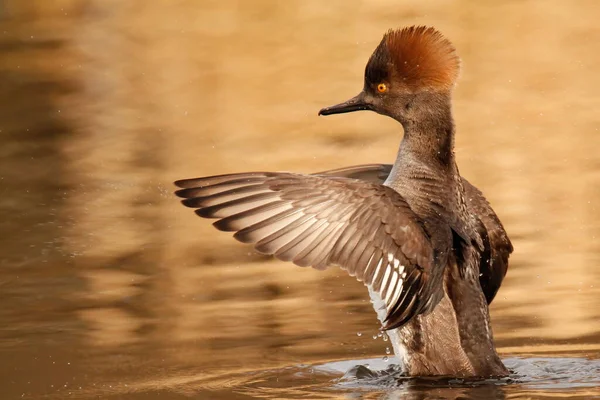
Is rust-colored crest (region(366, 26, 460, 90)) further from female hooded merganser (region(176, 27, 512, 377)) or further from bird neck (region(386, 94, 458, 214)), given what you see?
bird neck (region(386, 94, 458, 214))

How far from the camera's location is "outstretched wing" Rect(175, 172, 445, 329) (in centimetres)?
621

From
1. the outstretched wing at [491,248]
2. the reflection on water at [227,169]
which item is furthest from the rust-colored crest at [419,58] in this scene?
the reflection on water at [227,169]

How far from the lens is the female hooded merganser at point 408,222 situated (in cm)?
625

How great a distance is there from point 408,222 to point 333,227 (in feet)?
1.22

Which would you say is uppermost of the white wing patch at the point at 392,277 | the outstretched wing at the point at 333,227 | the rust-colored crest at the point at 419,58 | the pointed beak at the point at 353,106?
the rust-colored crest at the point at 419,58

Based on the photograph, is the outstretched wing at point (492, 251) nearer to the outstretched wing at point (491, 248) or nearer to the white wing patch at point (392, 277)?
the outstretched wing at point (491, 248)

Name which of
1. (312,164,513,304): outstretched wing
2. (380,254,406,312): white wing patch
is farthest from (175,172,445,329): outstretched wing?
(312,164,513,304): outstretched wing

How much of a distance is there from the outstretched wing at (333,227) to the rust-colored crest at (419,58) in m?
0.86

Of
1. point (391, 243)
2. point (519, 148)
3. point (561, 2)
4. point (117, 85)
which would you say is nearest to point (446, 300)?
point (391, 243)

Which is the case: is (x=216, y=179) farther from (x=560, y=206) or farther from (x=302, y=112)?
(x=302, y=112)

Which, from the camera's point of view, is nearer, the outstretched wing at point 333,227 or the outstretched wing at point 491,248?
the outstretched wing at point 333,227

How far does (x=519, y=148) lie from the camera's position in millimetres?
12883

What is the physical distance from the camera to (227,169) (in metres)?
12.3

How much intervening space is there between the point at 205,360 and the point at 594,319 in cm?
232
